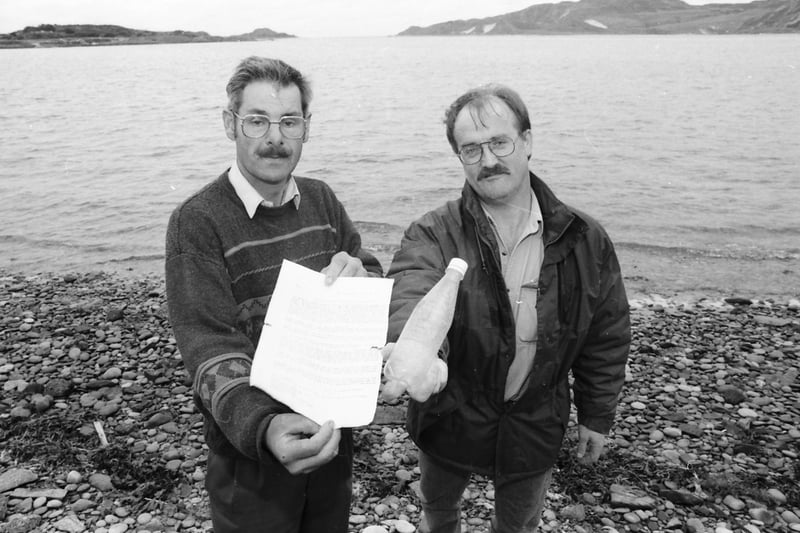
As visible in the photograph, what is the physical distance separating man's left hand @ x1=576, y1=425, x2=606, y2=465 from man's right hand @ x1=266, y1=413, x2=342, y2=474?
1.94 m

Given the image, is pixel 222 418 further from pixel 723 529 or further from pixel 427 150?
pixel 427 150

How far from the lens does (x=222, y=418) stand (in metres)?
2.34

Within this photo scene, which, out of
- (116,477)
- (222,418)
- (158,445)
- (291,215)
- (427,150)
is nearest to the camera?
(222,418)

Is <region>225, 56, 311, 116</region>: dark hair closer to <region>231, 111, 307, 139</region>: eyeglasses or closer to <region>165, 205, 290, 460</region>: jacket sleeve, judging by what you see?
→ <region>231, 111, 307, 139</region>: eyeglasses

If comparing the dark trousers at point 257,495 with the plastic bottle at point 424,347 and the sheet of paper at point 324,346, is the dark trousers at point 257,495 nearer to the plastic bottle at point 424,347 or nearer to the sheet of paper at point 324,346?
the sheet of paper at point 324,346

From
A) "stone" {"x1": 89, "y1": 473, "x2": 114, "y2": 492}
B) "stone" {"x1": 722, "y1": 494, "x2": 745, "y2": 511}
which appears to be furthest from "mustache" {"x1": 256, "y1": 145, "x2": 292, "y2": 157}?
"stone" {"x1": 722, "y1": 494, "x2": 745, "y2": 511}

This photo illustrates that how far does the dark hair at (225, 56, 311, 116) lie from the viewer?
2.80 meters

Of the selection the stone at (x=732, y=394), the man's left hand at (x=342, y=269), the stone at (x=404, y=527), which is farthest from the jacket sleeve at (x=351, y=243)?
the stone at (x=732, y=394)

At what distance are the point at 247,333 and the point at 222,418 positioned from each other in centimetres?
49

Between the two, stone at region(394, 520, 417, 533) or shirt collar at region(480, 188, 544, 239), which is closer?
shirt collar at region(480, 188, 544, 239)

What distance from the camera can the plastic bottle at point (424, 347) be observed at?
243 cm

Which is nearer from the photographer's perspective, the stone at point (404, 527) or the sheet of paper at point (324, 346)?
the sheet of paper at point (324, 346)

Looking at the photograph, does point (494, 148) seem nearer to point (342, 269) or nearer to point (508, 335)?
point (508, 335)

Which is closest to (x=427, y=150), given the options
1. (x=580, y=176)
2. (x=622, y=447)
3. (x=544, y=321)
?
(x=580, y=176)
